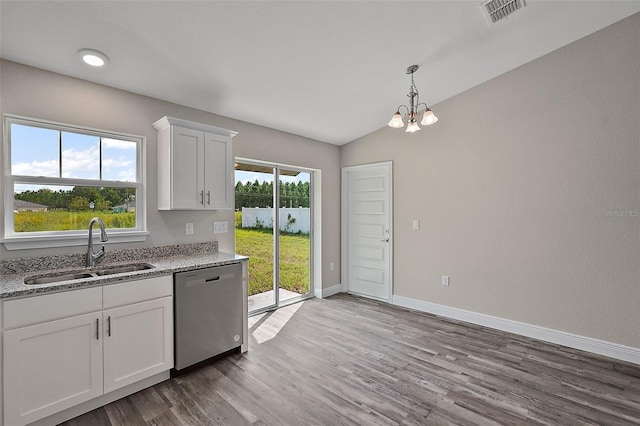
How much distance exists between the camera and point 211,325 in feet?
8.49

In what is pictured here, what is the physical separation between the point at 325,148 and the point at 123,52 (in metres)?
2.92

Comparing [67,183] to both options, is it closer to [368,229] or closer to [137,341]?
[137,341]

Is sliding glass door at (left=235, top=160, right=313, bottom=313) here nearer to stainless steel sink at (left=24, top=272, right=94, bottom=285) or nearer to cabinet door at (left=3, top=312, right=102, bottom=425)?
stainless steel sink at (left=24, top=272, right=94, bottom=285)

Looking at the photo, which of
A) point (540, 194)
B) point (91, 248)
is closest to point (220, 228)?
point (91, 248)

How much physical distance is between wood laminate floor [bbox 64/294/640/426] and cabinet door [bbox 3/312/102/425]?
227 mm

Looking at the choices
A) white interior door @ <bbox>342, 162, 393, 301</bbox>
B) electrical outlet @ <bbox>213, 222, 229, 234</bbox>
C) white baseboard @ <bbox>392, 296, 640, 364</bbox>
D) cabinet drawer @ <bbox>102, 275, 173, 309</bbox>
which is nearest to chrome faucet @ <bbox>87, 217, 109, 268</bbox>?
cabinet drawer @ <bbox>102, 275, 173, 309</bbox>

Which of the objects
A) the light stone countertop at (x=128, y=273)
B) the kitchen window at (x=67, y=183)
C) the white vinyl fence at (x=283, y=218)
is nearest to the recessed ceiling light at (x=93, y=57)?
the kitchen window at (x=67, y=183)

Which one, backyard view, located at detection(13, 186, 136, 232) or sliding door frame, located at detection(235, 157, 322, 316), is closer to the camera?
backyard view, located at detection(13, 186, 136, 232)

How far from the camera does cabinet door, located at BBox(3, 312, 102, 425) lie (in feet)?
5.67

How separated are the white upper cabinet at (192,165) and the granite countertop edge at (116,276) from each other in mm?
505

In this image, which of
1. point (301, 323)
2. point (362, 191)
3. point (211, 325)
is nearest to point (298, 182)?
point (362, 191)

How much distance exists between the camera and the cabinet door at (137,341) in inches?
81.7

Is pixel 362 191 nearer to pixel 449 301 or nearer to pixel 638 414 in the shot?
pixel 449 301

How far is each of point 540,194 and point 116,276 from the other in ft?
13.1
